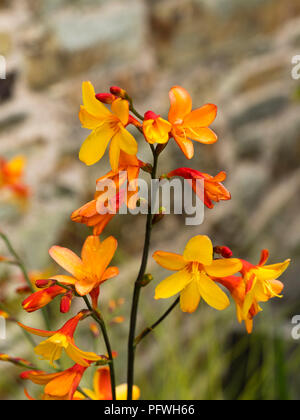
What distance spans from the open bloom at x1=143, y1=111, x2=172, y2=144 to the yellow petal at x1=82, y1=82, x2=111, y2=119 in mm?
51

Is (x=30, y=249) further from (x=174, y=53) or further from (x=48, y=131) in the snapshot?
(x=174, y=53)

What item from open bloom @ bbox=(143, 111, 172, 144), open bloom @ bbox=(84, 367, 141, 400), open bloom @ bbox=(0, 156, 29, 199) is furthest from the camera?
open bloom @ bbox=(0, 156, 29, 199)

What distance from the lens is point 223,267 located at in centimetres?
42

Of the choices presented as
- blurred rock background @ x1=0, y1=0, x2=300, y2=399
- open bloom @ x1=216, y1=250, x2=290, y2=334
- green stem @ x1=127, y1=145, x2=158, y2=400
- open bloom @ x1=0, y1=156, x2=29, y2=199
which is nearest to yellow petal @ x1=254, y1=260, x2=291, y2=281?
open bloom @ x1=216, y1=250, x2=290, y2=334

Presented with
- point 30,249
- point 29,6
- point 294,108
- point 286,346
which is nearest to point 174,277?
point 30,249

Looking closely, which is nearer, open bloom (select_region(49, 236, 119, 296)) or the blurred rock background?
open bloom (select_region(49, 236, 119, 296))

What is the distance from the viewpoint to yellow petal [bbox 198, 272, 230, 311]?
420mm

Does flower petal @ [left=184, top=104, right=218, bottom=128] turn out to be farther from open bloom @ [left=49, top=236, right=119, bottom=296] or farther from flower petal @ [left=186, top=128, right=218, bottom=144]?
open bloom @ [left=49, top=236, right=119, bottom=296]

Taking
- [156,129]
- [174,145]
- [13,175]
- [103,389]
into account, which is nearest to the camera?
[156,129]

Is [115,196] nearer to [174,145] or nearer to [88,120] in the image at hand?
[88,120]

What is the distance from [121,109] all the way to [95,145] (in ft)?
0.14

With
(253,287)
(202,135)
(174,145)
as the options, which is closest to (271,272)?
(253,287)

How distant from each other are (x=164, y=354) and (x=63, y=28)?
94 cm

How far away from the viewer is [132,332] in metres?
0.45
